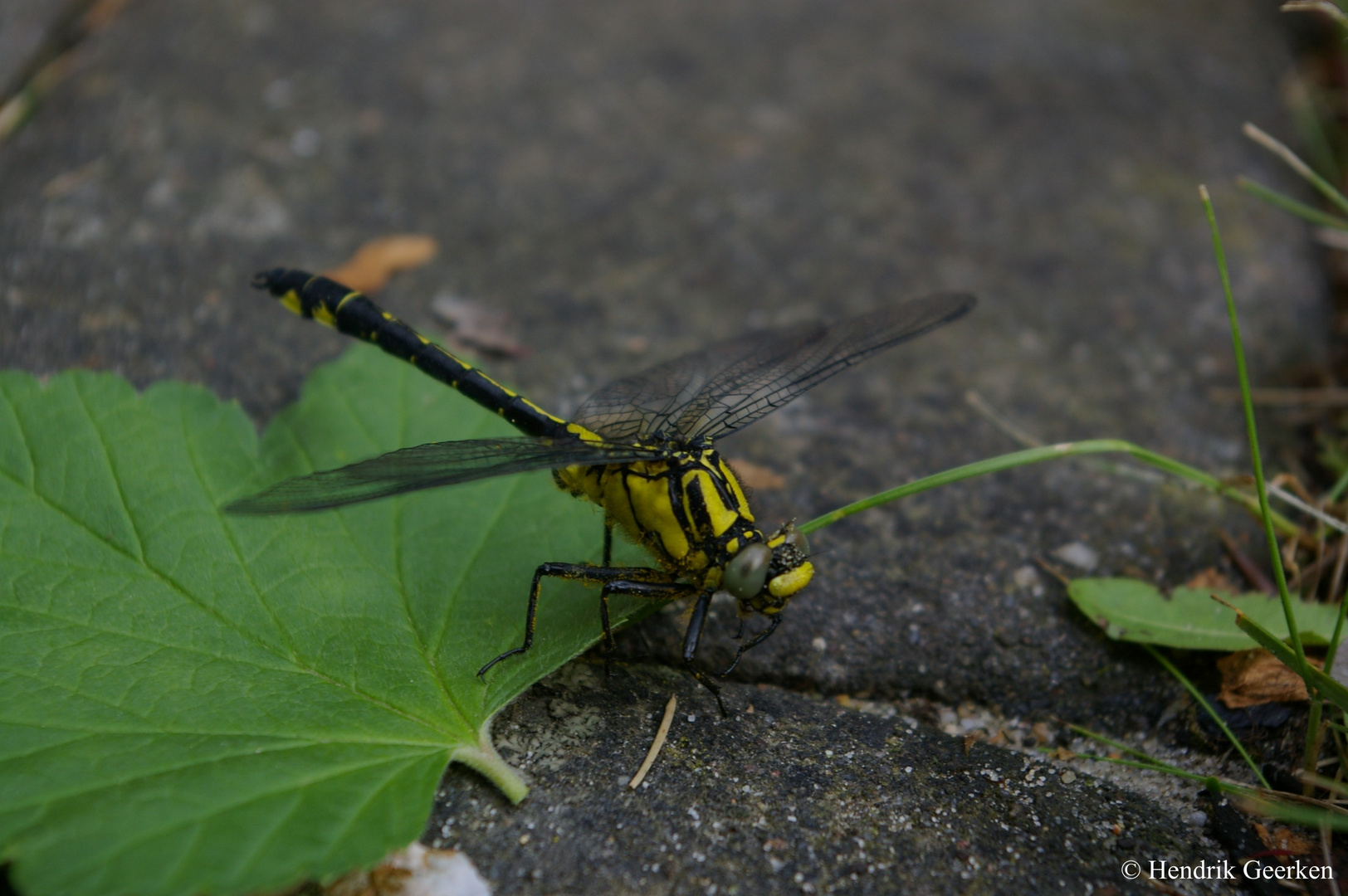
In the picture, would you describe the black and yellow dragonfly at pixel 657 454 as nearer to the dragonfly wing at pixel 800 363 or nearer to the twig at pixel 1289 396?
the dragonfly wing at pixel 800 363

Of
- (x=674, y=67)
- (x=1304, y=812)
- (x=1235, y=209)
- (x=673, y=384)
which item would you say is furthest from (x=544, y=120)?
(x=1304, y=812)

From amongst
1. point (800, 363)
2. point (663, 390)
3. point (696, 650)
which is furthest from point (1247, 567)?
point (663, 390)

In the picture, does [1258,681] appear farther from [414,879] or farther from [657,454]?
[414,879]

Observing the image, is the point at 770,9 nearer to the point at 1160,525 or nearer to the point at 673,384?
the point at 673,384

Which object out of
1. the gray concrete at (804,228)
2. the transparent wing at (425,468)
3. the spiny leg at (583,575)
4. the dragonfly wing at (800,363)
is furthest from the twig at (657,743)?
the dragonfly wing at (800,363)

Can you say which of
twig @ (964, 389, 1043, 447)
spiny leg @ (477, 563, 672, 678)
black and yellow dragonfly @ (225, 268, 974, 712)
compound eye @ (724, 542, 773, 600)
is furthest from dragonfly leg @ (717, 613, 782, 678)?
twig @ (964, 389, 1043, 447)

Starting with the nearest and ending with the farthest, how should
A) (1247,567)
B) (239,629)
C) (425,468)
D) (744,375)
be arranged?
(239,629)
(425,468)
(1247,567)
(744,375)
